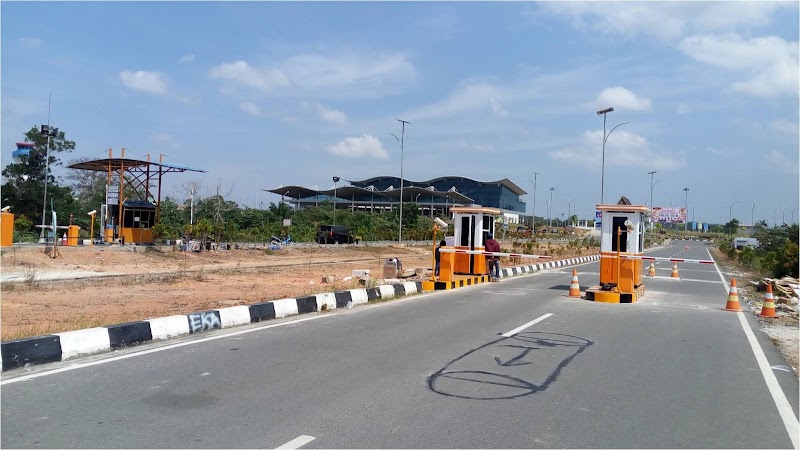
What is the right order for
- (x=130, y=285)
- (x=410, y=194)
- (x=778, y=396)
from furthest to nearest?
(x=410, y=194) → (x=130, y=285) → (x=778, y=396)

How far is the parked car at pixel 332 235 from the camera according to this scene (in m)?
52.0

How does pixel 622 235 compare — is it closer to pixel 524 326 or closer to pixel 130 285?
pixel 524 326

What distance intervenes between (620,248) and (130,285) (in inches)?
574

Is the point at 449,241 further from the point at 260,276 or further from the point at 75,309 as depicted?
the point at 75,309

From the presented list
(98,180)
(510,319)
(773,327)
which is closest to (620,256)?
(773,327)

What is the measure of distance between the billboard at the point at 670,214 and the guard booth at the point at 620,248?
10631 cm

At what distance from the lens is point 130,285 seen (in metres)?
18.9

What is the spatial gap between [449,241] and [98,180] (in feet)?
180

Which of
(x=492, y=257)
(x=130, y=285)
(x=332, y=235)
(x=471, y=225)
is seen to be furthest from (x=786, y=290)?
(x=332, y=235)

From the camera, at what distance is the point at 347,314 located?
12367 millimetres

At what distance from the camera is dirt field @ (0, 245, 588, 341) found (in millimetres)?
11914

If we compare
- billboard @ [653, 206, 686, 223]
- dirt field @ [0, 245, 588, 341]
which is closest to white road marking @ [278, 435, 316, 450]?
dirt field @ [0, 245, 588, 341]

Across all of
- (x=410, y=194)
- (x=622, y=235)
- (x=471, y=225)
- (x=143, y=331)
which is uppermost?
(x=410, y=194)

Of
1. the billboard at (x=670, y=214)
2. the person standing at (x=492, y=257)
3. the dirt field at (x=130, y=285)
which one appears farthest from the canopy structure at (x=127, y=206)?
the billboard at (x=670, y=214)
